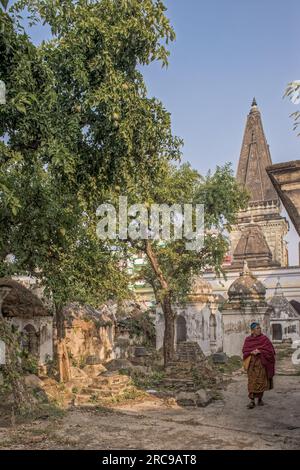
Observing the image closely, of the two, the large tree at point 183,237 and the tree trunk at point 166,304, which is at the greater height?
the large tree at point 183,237

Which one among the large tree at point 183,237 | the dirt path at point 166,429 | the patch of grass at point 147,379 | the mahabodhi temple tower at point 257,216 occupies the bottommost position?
the patch of grass at point 147,379

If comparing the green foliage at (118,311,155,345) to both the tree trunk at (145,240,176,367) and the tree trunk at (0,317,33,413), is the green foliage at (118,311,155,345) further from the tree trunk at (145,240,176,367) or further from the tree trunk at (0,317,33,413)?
the tree trunk at (0,317,33,413)

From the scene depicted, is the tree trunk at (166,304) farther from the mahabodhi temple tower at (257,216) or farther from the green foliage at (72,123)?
the mahabodhi temple tower at (257,216)

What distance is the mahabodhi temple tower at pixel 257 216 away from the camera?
142ft

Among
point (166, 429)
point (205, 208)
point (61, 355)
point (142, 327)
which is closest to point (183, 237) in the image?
point (205, 208)

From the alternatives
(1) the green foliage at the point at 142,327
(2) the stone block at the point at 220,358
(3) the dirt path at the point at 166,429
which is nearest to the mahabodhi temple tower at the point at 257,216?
(1) the green foliage at the point at 142,327

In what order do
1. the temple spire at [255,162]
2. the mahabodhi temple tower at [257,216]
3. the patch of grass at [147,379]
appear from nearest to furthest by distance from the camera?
the patch of grass at [147,379] → the mahabodhi temple tower at [257,216] → the temple spire at [255,162]

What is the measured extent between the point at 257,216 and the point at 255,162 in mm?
7098

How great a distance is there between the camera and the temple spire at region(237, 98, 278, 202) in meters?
50.4

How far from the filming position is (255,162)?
174 feet

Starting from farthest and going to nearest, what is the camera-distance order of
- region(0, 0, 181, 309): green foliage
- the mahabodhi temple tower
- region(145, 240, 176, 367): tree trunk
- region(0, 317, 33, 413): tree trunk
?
the mahabodhi temple tower, region(145, 240, 176, 367): tree trunk, region(0, 317, 33, 413): tree trunk, region(0, 0, 181, 309): green foliage

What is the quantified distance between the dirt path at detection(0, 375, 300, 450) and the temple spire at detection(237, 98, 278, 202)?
1648 inches

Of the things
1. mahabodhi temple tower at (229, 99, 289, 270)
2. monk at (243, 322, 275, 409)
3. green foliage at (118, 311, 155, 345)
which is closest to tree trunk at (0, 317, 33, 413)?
monk at (243, 322, 275, 409)

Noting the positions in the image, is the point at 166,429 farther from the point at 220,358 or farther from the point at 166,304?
the point at 220,358
